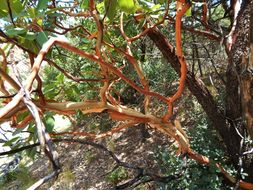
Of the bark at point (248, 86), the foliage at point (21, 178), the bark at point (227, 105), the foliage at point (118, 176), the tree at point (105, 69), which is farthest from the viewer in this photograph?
the foliage at point (21, 178)

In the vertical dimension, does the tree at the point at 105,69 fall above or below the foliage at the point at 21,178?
above

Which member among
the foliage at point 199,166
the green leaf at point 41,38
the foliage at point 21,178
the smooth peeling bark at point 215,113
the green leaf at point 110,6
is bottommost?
the foliage at point 21,178

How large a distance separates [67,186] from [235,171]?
2.50 metres

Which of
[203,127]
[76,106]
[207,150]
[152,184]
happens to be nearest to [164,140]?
[152,184]

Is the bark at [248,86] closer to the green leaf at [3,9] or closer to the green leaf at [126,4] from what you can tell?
the green leaf at [126,4]

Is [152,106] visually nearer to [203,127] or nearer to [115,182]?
[115,182]

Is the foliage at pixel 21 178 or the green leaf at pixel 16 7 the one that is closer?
the green leaf at pixel 16 7

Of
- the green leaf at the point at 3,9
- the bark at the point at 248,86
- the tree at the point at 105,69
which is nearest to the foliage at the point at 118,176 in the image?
the tree at the point at 105,69

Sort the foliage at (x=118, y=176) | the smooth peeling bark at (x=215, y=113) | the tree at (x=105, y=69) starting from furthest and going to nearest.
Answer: the foliage at (x=118, y=176)
the smooth peeling bark at (x=215, y=113)
the tree at (x=105, y=69)

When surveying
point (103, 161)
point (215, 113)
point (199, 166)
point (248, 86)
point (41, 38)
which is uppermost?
point (41, 38)

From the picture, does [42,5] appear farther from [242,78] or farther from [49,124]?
[242,78]

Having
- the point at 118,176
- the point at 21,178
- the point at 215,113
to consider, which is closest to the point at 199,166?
the point at 215,113

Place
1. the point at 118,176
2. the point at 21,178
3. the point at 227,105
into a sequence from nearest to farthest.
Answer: the point at 227,105 → the point at 118,176 → the point at 21,178

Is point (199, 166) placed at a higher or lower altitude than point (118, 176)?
higher
